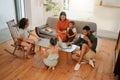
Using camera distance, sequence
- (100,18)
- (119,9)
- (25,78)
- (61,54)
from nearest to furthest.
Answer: (25,78) < (61,54) < (119,9) < (100,18)

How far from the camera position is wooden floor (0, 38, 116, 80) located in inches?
102

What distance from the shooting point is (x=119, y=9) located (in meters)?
4.36

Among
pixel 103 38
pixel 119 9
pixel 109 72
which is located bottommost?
pixel 109 72

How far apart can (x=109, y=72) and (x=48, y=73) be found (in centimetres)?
124

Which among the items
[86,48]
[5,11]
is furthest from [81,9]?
[5,11]

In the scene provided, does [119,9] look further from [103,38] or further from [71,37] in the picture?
[71,37]

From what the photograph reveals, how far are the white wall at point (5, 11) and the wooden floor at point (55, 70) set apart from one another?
131 cm

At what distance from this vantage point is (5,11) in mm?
4375

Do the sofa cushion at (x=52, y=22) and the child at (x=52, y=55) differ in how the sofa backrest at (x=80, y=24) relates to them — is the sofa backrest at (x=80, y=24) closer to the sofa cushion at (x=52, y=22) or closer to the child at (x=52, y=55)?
the sofa cushion at (x=52, y=22)

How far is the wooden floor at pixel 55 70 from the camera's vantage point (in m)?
2.60

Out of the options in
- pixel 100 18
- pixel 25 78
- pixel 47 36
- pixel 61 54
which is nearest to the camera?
pixel 25 78

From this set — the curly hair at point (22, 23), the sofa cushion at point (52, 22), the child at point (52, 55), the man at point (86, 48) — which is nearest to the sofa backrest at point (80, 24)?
the sofa cushion at point (52, 22)

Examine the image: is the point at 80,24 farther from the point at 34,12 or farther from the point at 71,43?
the point at 34,12

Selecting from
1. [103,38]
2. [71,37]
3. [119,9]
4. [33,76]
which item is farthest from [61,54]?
[119,9]
